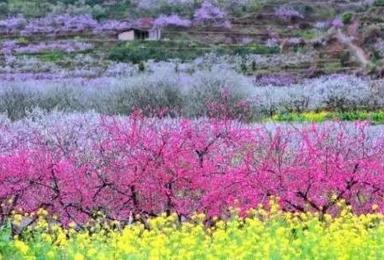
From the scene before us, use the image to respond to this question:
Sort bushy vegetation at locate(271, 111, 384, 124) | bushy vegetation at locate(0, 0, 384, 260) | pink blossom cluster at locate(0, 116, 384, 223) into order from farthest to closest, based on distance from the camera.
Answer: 1. bushy vegetation at locate(271, 111, 384, 124)
2. pink blossom cluster at locate(0, 116, 384, 223)
3. bushy vegetation at locate(0, 0, 384, 260)

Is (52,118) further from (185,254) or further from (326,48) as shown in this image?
(326,48)

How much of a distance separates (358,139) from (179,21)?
51.9 meters

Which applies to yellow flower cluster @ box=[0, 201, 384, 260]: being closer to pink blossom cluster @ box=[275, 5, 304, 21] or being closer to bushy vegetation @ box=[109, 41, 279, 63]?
bushy vegetation @ box=[109, 41, 279, 63]

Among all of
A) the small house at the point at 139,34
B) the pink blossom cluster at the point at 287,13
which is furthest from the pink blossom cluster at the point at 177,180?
the pink blossom cluster at the point at 287,13

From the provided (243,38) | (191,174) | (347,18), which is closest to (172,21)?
(243,38)

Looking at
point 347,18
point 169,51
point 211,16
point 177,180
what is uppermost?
point 177,180

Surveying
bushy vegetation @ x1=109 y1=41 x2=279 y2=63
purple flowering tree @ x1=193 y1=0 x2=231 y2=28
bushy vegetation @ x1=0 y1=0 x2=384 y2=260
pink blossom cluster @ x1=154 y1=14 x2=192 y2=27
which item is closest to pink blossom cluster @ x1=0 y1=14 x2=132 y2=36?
pink blossom cluster @ x1=154 y1=14 x2=192 y2=27

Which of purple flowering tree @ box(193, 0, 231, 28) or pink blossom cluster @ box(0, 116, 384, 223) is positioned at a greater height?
pink blossom cluster @ box(0, 116, 384, 223)

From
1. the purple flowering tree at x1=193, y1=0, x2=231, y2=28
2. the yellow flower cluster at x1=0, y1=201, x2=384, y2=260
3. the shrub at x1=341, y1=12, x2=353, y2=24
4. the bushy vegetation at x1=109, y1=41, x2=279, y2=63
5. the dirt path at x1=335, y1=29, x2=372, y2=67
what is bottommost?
the bushy vegetation at x1=109, y1=41, x2=279, y2=63

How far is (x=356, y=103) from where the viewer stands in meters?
31.1

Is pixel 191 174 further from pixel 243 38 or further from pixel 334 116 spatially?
pixel 243 38

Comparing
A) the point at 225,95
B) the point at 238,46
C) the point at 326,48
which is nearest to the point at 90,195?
the point at 225,95

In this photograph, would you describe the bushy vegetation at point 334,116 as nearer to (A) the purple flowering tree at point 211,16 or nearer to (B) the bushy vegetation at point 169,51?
(B) the bushy vegetation at point 169,51

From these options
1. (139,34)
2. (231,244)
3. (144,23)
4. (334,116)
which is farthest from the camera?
(144,23)
